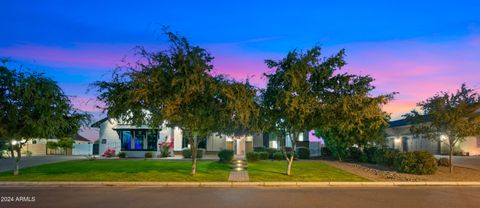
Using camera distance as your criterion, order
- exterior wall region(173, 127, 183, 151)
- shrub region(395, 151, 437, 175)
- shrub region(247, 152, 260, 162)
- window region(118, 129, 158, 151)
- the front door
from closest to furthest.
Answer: shrub region(395, 151, 437, 175) < shrub region(247, 152, 260, 162) < window region(118, 129, 158, 151) < the front door < exterior wall region(173, 127, 183, 151)

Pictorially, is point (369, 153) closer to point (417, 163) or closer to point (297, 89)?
point (417, 163)

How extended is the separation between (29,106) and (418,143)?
42426 mm

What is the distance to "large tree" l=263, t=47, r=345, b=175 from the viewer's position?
1906cm

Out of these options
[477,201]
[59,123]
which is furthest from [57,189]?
[477,201]

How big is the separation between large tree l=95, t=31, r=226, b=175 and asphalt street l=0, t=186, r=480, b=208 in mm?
4308


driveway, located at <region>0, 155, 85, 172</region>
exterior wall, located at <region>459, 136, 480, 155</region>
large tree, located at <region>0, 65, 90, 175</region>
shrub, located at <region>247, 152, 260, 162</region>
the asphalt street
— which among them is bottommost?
driveway, located at <region>0, 155, 85, 172</region>

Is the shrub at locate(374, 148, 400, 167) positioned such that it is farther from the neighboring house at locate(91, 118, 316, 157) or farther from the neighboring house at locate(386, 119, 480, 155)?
the neighboring house at locate(91, 118, 316, 157)

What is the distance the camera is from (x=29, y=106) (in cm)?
1989

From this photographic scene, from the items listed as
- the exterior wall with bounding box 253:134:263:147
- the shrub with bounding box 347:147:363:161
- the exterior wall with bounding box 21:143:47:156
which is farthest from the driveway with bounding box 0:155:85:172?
the shrub with bounding box 347:147:363:161

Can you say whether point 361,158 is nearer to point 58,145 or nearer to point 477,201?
point 477,201

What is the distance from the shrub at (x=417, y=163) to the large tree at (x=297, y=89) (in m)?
5.90

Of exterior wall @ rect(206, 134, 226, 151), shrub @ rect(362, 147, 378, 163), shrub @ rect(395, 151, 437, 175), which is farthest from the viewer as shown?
exterior wall @ rect(206, 134, 226, 151)

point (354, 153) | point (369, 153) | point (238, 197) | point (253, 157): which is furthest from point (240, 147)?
point (238, 197)

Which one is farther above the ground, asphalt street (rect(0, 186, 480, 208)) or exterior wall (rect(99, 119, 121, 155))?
exterior wall (rect(99, 119, 121, 155))
